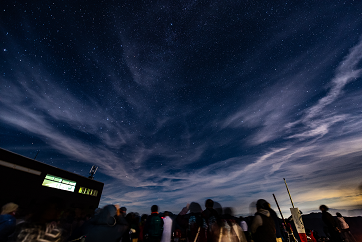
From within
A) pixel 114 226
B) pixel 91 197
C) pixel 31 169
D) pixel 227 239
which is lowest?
pixel 227 239

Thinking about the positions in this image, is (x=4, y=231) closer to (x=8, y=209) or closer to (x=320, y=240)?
(x=8, y=209)

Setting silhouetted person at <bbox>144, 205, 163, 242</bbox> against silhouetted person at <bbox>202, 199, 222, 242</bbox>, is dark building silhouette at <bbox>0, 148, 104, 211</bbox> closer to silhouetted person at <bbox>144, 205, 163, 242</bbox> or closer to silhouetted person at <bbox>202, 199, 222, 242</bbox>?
silhouetted person at <bbox>144, 205, 163, 242</bbox>

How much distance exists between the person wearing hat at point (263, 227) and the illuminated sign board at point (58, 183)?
1048 inches

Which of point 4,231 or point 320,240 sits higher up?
point 4,231

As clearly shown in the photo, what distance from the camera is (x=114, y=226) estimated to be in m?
2.53

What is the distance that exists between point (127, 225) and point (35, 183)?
80.7 ft

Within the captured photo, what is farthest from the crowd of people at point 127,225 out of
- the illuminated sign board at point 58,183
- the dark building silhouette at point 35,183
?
the illuminated sign board at point 58,183

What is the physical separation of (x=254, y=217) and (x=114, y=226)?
10.4 feet

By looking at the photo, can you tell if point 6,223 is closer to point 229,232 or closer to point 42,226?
point 42,226

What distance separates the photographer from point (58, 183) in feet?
71.5

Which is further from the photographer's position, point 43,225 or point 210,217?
point 210,217

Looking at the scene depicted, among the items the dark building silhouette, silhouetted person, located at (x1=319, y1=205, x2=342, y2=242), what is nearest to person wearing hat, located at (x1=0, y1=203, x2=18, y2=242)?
silhouetted person, located at (x1=319, y1=205, x2=342, y2=242)

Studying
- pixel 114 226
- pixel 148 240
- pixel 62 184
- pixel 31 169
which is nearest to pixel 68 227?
pixel 148 240

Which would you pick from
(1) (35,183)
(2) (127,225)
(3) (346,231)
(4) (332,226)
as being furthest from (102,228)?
(1) (35,183)
